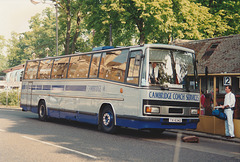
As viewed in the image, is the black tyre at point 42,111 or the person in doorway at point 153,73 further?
the black tyre at point 42,111

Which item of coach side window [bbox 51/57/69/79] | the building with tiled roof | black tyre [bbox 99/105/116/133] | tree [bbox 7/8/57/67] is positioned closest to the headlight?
black tyre [bbox 99/105/116/133]

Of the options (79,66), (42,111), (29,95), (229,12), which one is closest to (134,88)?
(79,66)

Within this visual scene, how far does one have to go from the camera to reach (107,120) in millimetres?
13008

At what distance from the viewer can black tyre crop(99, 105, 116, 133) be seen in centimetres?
1275

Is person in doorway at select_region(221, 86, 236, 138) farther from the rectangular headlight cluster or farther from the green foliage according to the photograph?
the green foliage

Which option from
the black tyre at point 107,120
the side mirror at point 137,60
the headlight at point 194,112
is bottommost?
the black tyre at point 107,120

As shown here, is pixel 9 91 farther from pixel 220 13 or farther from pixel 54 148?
pixel 54 148

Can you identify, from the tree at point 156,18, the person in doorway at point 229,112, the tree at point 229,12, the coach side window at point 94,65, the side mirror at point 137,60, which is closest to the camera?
the side mirror at point 137,60

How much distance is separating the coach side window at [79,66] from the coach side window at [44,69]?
2.43m

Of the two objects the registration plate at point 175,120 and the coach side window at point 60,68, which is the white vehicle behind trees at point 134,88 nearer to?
the registration plate at point 175,120

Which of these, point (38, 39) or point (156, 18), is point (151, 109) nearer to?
point (156, 18)

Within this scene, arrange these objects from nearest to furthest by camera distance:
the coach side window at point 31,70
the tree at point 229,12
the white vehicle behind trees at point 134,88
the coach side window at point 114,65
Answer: the white vehicle behind trees at point 134,88 < the coach side window at point 114,65 < the coach side window at point 31,70 < the tree at point 229,12

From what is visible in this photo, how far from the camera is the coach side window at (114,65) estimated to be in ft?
40.8

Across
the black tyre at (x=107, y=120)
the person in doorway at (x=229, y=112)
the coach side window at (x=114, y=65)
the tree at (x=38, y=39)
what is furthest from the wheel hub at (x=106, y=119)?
the tree at (x=38, y=39)
